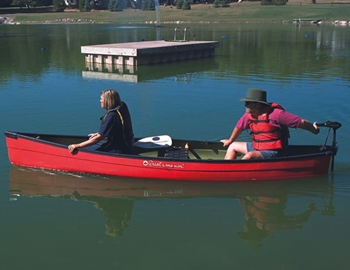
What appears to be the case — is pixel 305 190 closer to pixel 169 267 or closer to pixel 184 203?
pixel 184 203

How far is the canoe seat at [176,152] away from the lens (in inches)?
362

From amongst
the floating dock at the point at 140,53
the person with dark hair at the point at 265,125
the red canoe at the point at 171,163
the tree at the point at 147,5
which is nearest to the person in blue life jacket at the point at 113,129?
the red canoe at the point at 171,163

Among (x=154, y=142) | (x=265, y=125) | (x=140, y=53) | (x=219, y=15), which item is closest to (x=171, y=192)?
(x=154, y=142)

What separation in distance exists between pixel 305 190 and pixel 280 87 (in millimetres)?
10659

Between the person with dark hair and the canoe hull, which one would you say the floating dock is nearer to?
the canoe hull

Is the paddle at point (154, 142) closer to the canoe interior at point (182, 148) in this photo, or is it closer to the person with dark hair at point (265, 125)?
the canoe interior at point (182, 148)

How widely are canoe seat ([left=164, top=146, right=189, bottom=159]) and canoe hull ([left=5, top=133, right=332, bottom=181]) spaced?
2.03 feet

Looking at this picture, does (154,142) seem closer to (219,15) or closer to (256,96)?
(256,96)

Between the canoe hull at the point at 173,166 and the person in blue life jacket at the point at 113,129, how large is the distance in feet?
0.80

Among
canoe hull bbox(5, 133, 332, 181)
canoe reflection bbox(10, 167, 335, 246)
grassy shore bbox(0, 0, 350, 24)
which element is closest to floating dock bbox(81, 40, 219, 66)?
canoe hull bbox(5, 133, 332, 181)

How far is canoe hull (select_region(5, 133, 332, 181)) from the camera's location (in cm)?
842

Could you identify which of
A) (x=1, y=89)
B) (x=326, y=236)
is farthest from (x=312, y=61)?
(x=326, y=236)

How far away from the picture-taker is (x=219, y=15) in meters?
87.0

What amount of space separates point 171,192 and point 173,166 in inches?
18.3
